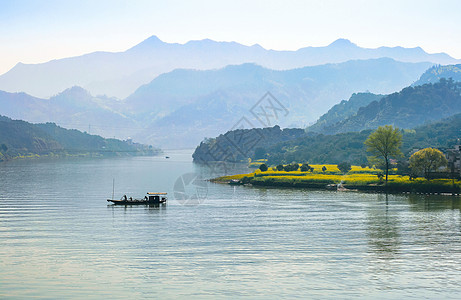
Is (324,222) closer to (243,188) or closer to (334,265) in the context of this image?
(334,265)

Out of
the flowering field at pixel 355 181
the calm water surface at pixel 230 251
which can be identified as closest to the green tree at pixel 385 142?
the flowering field at pixel 355 181

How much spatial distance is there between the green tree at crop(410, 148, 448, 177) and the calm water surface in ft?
118

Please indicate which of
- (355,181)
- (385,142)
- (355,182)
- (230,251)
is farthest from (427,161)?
(230,251)

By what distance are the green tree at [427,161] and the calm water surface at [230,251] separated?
1416 inches

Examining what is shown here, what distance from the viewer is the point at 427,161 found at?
157125mm

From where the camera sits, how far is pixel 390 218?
102 metres

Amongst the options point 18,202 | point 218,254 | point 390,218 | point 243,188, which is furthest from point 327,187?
point 218,254

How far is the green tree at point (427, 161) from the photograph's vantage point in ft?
516

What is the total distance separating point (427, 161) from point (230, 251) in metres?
104

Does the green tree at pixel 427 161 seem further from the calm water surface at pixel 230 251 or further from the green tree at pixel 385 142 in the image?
the calm water surface at pixel 230 251

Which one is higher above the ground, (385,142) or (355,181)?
(385,142)

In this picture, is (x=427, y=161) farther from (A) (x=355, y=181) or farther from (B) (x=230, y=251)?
(B) (x=230, y=251)

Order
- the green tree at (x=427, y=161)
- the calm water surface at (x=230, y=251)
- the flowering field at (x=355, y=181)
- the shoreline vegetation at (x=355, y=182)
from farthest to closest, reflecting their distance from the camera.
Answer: the green tree at (x=427, y=161) < the flowering field at (x=355, y=181) < the shoreline vegetation at (x=355, y=182) < the calm water surface at (x=230, y=251)

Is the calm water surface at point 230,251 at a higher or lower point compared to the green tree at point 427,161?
lower
